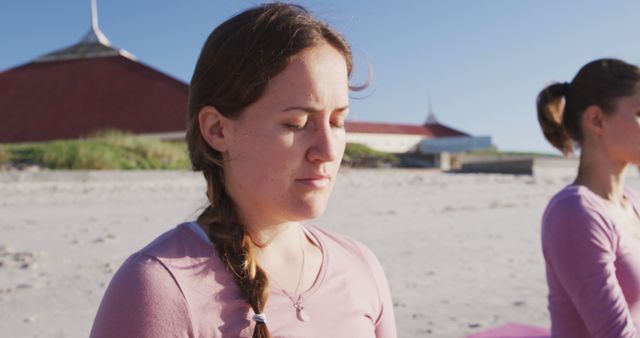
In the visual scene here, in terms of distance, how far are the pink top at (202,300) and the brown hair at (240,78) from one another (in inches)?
1.5

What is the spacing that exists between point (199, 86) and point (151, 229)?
243 inches

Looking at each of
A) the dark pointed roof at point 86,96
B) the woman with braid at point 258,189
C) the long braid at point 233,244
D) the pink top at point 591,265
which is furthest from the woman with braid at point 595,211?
the dark pointed roof at point 86,96

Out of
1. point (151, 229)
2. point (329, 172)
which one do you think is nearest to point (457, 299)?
point (329, 172)

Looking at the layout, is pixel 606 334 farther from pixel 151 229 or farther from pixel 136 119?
pixel 136 119

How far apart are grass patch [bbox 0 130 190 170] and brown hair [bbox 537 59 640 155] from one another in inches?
460

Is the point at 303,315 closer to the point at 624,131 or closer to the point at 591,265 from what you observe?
the point at 591,265

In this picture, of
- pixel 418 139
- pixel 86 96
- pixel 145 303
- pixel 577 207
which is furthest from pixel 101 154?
pixel 418 139

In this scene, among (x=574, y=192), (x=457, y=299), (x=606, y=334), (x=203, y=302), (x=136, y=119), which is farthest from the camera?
(x=136, y=119)

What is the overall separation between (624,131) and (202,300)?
6.43ft

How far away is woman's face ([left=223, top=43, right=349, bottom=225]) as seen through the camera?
1312 mm

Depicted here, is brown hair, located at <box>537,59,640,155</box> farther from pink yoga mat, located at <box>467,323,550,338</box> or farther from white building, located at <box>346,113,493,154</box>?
white building, located at <box>346,113,493,154</box>

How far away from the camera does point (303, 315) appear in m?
1.31

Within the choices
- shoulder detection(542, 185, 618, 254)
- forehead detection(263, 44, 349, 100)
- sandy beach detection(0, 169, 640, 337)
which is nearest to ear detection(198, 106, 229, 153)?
forehead detection(263, 44, 349, 100)

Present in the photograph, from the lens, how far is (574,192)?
2.34 m
